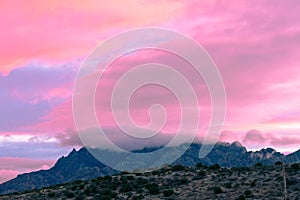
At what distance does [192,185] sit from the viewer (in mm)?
77000

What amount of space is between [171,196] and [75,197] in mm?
16556

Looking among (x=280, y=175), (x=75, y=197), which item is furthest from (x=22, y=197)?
(x=280, y=175)

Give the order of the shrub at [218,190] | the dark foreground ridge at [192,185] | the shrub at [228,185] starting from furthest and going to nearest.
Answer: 1. the shrub at [228,185]
2. the shrub at [218,190]
3. the dark foreground ridge at [192,185]

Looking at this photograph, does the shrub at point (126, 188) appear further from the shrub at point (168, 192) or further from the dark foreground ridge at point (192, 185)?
the shrub at point (168, 192)

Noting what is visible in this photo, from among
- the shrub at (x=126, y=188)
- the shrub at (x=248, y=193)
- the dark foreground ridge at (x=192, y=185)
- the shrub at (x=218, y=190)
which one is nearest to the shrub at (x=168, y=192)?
the dark foreground ridge at (x=192, y=185)

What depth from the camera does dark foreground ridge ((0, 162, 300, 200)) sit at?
2662 inches

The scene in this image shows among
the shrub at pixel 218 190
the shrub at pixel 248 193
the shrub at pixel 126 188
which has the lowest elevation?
the shrub at pixel 248 193

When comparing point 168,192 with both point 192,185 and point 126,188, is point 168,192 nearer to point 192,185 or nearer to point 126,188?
point 192,185

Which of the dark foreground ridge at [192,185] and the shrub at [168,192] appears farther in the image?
the shrub at [168,192]

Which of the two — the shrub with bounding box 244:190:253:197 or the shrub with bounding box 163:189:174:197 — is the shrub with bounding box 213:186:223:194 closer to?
the shrub with bounding box 244:190:253:197

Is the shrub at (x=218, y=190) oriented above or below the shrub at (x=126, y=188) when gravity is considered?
below

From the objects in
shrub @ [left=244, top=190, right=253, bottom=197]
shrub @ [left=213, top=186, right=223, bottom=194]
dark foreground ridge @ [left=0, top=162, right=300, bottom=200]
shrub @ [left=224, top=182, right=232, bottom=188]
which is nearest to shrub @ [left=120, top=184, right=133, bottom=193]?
dark foreground ridge @ [left=0, top=162, right=300, bottom=200]

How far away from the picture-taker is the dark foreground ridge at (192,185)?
6762cm

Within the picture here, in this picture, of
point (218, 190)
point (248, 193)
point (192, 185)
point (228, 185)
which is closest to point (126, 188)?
point (192, 185)
